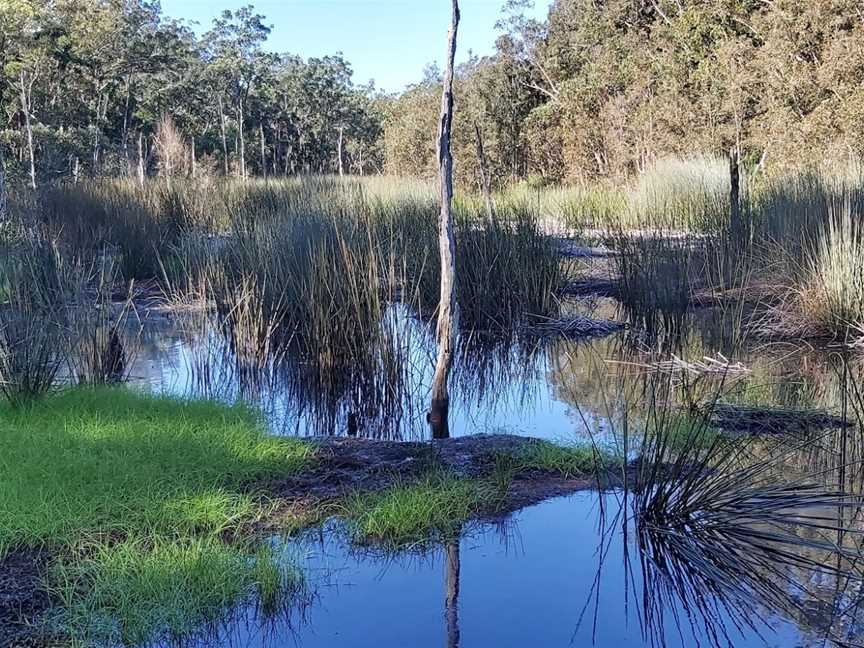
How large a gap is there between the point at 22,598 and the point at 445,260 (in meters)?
2.50

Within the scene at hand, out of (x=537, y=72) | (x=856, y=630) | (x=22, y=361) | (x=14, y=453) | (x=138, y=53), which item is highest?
(x=138, y=53)

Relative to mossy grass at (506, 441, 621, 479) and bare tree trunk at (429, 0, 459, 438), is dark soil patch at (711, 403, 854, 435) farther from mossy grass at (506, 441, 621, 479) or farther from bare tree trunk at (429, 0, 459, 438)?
bare tree trunk at (429, 0, 459, 438)

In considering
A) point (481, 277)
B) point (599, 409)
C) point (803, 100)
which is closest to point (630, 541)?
point (599, 409)

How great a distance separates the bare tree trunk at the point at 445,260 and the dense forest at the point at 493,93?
21.9 feet

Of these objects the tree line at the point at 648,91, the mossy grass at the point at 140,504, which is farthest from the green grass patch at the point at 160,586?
the tree line at the point at 648,91

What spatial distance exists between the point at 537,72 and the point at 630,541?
2073 cm

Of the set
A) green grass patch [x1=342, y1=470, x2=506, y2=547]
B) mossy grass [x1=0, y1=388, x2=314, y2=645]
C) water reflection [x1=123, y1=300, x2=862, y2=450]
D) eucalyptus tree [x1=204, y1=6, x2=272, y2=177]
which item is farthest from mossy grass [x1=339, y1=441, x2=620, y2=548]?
eucalyptus tree [x1=204, y1=6, x2=272, y2=177]

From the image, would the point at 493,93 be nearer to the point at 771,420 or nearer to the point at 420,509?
the point at 771,420

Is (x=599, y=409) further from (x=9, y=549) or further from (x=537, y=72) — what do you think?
(x=537, y=72)

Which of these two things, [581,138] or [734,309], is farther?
[581,138]

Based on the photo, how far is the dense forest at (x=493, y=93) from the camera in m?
12.2

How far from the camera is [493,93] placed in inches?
874

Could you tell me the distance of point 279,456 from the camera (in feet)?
11.7

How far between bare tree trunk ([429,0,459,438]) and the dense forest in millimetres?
6687
